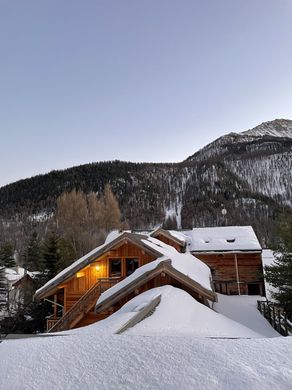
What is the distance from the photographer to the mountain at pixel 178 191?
100 meters

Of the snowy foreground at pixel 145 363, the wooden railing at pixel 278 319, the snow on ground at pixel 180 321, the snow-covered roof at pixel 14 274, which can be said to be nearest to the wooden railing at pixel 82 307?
the snow on ground at pixel 180 321

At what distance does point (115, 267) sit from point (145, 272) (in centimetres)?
458

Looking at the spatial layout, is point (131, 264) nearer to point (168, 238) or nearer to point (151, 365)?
point (168, 238)

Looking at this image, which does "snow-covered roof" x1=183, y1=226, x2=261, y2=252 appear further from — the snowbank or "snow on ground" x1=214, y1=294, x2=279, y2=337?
the snowbank

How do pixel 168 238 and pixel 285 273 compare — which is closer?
pixel 285 273

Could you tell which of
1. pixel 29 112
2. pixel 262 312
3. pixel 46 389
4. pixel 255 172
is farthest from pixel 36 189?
pixel 46 389

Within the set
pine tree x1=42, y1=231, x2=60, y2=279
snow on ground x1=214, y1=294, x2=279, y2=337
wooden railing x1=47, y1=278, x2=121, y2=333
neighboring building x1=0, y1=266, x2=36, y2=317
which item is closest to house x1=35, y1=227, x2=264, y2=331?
wooden railing x1=47, y1=278, x2=121, y2=333

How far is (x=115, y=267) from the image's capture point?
56.7ft

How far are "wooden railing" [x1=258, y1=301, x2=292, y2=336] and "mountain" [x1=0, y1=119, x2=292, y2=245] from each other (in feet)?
202

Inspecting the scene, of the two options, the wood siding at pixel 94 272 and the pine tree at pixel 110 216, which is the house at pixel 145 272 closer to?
the wood siding at pixel 94 272

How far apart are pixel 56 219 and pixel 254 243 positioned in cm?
3720

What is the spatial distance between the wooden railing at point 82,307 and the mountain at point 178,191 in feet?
217

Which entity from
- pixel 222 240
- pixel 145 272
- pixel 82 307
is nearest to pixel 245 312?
pixel 145 272

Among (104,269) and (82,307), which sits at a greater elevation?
(104,269)
